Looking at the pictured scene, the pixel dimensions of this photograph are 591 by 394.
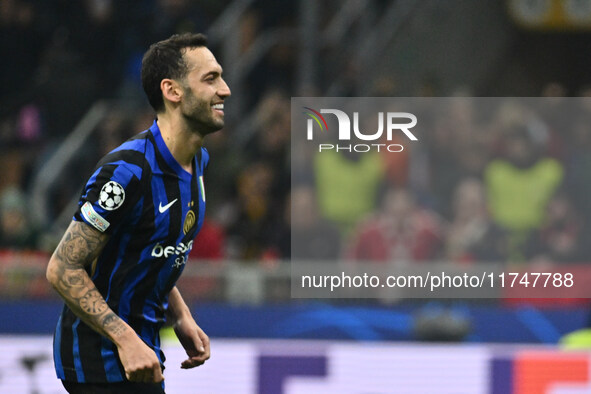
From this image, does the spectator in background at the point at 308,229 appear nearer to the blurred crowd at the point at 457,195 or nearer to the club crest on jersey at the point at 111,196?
the blurred crowd at the point at 457,195

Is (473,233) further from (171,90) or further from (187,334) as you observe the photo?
(171,90)

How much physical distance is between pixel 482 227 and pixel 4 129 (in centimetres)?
465

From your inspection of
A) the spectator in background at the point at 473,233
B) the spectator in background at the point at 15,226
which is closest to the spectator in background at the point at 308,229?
the spectator in background at the point at 473,233

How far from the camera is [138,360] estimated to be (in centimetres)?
319

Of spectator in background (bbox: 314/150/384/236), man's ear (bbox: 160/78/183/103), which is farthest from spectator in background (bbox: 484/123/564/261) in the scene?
man's ear (bbox: 160/78/183/103)

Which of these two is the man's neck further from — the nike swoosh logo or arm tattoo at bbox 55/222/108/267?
arm tattoo at bbox 55/222/108/267

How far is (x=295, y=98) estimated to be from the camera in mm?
9797

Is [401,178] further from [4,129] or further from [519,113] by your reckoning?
[4,129]

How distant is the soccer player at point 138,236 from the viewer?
3262 millimetres

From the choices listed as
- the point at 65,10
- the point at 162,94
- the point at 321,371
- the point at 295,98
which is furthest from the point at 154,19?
the point at 162,94

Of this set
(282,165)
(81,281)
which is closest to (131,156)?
(81,281)

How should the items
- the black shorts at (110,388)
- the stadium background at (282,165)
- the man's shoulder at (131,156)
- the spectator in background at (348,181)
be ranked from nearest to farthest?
1. the man's shoulder at (131,156)
2. the black shorts at (110,388)
3. the stadium background at (282,165)
4. the spectator in background at (348,181)

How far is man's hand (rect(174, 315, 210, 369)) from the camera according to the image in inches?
145

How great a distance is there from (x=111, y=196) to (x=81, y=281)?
273mm
